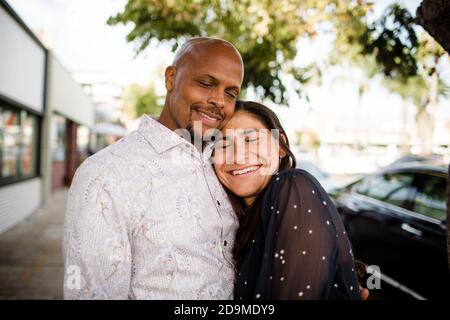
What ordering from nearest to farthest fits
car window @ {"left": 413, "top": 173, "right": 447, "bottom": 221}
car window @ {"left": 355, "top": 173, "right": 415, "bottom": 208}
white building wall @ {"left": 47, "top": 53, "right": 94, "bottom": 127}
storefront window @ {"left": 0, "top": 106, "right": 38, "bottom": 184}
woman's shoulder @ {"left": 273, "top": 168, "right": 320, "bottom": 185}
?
woman's shoulder @ {"left": 273, "top": 168, "right": 320, "bottom": 185} → car window @ {"left": 413, "top": 173, "right": 447, "bottom": 221} → car window @ {"left": 355, "top": 173, "right": 415, "bottom": 208} → storefront window @ {"left": 0, "top": 106, "right": 38, "bottom": 184} → white building wall @ {"left": 47, "top": 53, "right": 94, "bottom": 127}

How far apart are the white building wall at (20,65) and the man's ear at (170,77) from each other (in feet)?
19.6

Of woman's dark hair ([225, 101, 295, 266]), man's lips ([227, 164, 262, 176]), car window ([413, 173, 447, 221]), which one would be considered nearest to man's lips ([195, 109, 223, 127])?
woman's dark hair ([225, 101, 295, 266])

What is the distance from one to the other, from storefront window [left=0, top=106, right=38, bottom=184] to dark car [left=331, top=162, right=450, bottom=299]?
6568 mm

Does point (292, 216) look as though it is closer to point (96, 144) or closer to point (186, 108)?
point (186, 108)

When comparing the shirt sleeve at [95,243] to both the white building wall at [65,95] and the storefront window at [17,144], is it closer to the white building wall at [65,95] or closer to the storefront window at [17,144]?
the storefront window at [17,144]

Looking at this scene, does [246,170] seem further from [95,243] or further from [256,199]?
[95,243]

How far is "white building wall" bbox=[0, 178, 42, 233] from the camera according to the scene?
24.9ft

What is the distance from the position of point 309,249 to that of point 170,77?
1.19 m

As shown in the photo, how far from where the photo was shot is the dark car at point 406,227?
366 cm

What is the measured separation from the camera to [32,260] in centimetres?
605

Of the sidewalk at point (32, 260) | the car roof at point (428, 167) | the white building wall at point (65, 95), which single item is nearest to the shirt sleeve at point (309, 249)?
the car roof at point (428, 167)

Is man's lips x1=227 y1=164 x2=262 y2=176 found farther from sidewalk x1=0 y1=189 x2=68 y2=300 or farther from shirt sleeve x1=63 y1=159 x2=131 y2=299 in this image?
sidewalk x1=0 y1=189 x2=68 y2=300
